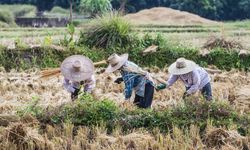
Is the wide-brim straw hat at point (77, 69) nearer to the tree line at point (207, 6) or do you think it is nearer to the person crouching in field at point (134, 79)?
the person crouching in field at point (134, 79)

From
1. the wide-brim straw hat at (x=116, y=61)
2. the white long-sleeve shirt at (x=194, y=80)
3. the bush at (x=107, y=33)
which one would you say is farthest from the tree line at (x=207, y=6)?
the wide-brim straw hat at (x=116, y=61)

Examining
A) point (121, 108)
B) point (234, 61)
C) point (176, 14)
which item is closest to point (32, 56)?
point (234, 61)

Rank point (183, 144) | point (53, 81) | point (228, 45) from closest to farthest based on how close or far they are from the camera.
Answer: point (183, 144), point (53, 81), point (228, 45)

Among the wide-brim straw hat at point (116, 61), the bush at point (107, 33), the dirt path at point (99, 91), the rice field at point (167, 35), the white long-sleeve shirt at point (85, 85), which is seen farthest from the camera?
the rice field at point (167, 35)

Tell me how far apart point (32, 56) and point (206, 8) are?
81.9 ft

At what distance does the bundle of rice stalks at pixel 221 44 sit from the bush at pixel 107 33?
2.02m

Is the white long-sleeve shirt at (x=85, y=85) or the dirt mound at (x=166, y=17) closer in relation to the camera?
the white long-sleeve shirt at (x=85, y=85)

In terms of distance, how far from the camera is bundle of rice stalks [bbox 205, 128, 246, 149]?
→ 20.5 feet

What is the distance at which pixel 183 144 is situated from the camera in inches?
243

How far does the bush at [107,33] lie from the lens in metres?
13.0

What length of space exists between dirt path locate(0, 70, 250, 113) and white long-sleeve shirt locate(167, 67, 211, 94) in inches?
12.7

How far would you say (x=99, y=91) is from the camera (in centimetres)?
939

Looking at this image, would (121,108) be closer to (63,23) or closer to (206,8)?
(63,23)

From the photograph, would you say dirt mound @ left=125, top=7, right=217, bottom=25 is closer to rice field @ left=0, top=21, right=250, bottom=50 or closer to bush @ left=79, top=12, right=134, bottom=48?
rice field @ left=0, top=21, right=250, bottom=50
